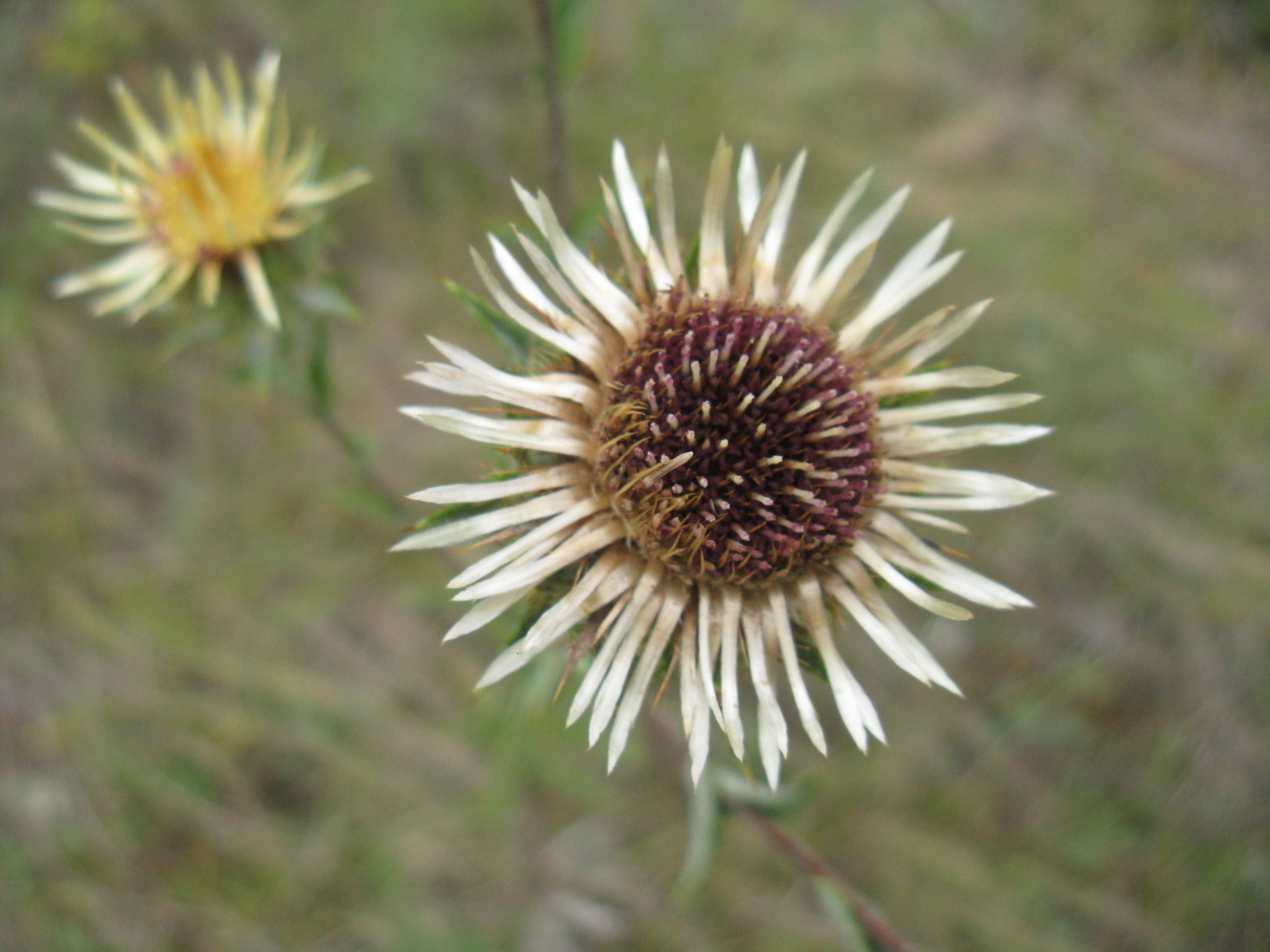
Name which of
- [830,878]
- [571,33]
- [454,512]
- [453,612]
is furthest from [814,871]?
[571,33]

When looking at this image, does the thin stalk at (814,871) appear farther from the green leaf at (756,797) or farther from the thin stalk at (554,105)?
the thin stalk at (554,105)

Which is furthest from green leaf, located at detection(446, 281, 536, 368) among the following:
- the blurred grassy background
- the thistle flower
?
the blurred grassy background

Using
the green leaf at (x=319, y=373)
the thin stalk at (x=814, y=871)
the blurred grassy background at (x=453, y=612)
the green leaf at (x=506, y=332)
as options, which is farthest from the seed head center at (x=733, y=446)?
the blurred grassy background at (x=453, y=612)

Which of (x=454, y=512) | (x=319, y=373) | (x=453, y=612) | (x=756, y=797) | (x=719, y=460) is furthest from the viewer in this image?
(x=453, y=612)

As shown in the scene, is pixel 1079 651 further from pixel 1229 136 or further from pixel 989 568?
pixel 1229 136

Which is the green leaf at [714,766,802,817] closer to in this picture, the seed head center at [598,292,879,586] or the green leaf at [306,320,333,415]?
the seed head center at [598,292,879,586]

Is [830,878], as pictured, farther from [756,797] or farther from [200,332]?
[200,332]

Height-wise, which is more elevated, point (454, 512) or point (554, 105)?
point (554, 105)
